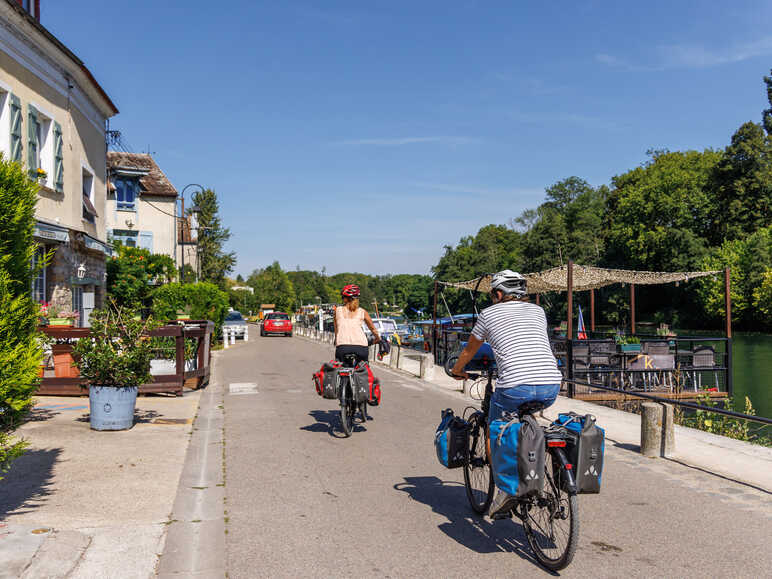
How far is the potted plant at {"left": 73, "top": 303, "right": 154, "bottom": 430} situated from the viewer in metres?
9.00

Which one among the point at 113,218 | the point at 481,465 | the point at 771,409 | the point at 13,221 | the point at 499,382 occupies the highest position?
the point at 113,218

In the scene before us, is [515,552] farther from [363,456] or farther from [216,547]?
[363,456]

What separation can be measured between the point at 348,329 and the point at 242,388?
6509 mm

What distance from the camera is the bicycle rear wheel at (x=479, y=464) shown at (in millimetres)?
5250

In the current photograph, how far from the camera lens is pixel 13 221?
4.73 meters

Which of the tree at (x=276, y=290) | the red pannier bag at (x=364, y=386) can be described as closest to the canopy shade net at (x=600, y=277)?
the red pannier bag at (x=364, y=386)

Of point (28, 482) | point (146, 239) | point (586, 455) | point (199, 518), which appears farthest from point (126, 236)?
point (586, 455)

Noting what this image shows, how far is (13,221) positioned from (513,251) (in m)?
98.3

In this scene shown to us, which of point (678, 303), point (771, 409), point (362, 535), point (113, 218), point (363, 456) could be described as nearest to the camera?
point (362, 535)

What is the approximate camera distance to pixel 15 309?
4.74 m

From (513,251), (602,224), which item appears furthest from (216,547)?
(513,251)

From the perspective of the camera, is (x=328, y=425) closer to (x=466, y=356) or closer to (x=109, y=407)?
(x=109, y=407)

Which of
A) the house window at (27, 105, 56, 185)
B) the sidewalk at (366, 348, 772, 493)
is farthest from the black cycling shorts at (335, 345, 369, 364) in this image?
the house window at (27, 105, 56, 185)

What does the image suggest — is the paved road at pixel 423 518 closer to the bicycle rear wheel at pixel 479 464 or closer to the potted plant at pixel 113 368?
the bicycle rear wheel at pixel 479 464
